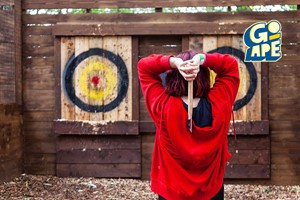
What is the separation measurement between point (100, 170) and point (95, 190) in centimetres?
42

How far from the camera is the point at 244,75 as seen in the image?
5234mm

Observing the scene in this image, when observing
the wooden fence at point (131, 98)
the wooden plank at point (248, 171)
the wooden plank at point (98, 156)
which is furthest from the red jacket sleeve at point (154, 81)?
the wooden plank at point (248, 171)

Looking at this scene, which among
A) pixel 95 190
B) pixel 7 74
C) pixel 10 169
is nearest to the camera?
pixel 95 190

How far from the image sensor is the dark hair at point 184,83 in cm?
215

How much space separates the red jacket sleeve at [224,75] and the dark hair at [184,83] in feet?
0.16

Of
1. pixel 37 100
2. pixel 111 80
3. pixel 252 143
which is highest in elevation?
pixel 111 80

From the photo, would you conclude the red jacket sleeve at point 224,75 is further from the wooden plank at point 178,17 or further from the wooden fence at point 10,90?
the wooden fence at point 10,90

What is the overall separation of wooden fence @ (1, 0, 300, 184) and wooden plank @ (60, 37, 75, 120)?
1 cm

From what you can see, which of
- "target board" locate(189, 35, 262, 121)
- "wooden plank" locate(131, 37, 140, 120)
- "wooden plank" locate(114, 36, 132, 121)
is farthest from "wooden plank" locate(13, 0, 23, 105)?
"target board" locate(189, 35, 262, 121)

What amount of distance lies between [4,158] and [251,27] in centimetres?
307

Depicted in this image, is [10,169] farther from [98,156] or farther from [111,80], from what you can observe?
[111,80]

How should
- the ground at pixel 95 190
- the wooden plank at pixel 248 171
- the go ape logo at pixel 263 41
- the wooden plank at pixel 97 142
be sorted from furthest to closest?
the wooden plank at pixel 97 142 < the wooden plank at pixel 248 171 < the go ape logo at pixel 263 41 < the ground at pixel 95 190

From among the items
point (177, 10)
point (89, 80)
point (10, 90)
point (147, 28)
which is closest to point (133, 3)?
point (147, 28)

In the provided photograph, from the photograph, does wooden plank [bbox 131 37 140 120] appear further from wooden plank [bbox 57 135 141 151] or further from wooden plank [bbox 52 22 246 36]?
wooden plank [bbox 57 135 141 151]
